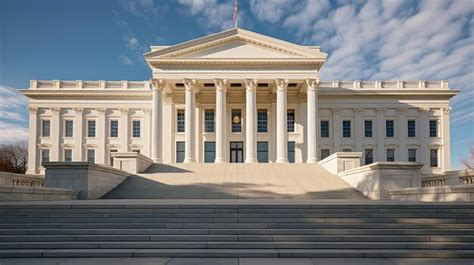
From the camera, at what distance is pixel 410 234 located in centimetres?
954

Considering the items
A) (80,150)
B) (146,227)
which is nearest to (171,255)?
(146,227)

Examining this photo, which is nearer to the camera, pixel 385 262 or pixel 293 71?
pixel 385 262

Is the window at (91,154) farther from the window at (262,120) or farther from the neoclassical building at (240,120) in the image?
the window at (262,120)

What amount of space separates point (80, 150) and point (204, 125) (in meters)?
18.0

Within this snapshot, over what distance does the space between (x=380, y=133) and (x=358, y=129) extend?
2972mm

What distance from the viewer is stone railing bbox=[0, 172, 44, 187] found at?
1466 centimetres

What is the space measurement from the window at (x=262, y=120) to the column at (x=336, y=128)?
9.63 m

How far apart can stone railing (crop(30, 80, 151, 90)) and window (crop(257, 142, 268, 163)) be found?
1786 cm

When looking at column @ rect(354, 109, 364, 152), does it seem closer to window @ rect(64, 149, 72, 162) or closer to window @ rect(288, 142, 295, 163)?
window @ rect(288, 142, 295, 163)

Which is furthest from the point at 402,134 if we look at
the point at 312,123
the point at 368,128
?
the point at 312,123

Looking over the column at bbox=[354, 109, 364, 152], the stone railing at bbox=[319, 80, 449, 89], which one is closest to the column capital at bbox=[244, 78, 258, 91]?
the stone railing at bbox=[319, 80, 449, 89]

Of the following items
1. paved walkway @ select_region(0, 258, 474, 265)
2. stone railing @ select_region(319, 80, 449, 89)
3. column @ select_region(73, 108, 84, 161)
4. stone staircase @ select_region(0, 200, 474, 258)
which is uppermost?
stone railing @ select_region(319, 80, 449, 89)

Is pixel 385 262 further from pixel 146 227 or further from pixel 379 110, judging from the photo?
pixel 379 110

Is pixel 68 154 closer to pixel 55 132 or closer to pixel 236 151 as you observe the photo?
pixel 55 132
